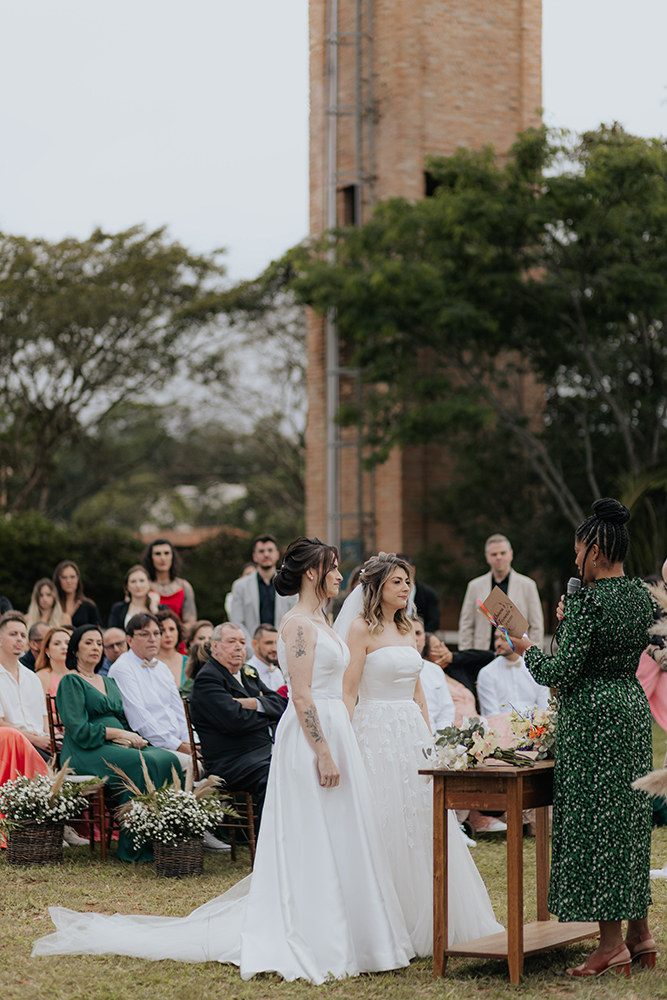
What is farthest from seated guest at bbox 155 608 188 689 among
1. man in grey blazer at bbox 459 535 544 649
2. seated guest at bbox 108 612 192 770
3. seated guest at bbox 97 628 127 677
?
man in grey blazer at bbox 459 535 544 649

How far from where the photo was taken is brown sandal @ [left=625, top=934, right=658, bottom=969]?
5.41 m

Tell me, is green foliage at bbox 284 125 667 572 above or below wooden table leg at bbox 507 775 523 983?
above

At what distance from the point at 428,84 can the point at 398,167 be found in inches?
69.9

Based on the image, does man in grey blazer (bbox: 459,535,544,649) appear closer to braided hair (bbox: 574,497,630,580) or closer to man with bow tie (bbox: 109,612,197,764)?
man with bow tie (bbox: 109,612,197,764)

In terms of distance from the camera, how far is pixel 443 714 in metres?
9.31

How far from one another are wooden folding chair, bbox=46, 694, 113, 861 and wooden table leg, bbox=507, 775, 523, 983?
12.2ft

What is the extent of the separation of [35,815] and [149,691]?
1624 mm

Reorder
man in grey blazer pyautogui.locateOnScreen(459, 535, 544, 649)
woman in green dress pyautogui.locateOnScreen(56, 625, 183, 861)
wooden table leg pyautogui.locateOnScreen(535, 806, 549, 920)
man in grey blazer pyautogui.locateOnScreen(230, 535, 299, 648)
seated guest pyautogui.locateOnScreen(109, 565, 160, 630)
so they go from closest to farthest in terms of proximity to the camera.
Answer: wooden table leg pyautogui.locateOnScreen(535, 806, 549, 920), woman in green dress pyautogui.locateOnScreen(56, 625, 183, 861), man in grey blazer pyautogui.locateOnScreen(459, 535, 544, 649), seated guest pyautogui.locateOnScreen(109, 565, 160, 630), man in grey blazer pyautogui.locateOnScreen(230, 535, 299, 648)

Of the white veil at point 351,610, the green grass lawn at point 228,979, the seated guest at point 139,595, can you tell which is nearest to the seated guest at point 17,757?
the green grass lawn at point 228,979

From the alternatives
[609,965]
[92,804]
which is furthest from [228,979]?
[92,804]

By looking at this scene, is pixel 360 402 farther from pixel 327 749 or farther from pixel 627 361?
pixel 327 749

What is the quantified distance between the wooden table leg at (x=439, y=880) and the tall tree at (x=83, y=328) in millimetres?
22539

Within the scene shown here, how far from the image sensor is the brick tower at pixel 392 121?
22266mm

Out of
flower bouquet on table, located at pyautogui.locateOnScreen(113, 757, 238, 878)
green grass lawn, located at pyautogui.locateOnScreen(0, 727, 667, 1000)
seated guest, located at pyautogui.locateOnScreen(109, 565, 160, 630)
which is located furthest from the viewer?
seated guest, located at pyautogui.locateOnScreen(109, 565, 160, 630)
